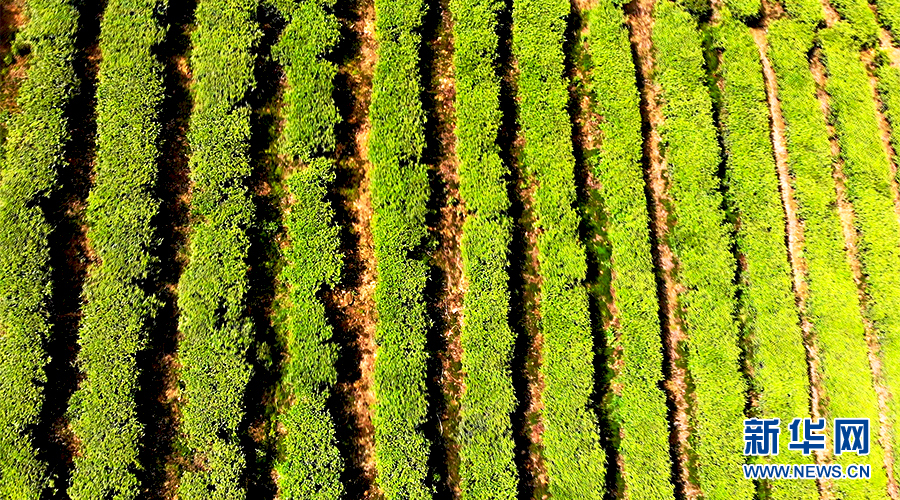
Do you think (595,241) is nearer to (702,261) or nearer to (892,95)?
(702,261)

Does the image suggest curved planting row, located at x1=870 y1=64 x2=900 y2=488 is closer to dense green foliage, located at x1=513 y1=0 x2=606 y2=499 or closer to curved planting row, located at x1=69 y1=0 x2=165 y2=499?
dense green foliage, located at x1=513 y1=0 x2=606 y2=499

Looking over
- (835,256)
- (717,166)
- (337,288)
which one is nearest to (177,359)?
(337,288)

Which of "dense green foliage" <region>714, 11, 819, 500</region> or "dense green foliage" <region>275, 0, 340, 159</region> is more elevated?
"dense green foliage" <region>275, 0, 340, 159</region>

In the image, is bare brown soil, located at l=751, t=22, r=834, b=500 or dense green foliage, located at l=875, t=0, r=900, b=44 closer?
bare brown soil, located at l=751, t=22, r=834, b=500

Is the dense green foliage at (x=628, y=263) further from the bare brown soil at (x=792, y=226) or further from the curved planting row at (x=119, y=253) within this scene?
the curved planting row at (x=119, y=253)

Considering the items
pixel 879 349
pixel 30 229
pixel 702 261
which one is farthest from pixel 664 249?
pixel 30 229

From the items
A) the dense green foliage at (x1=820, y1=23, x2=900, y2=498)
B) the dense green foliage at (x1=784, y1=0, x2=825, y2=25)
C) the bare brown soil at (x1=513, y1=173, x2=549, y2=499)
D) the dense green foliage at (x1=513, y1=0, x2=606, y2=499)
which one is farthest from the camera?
the dense green foliage at (x1=784, y1=0, x2=825, y2=25)

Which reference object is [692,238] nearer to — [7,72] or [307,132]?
[307,132]

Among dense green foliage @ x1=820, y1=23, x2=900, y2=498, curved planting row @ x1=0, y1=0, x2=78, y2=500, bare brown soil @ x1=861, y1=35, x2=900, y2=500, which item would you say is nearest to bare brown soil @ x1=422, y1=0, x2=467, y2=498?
curved planting row @ x1=0, y1=0, x2=78, y2=500
